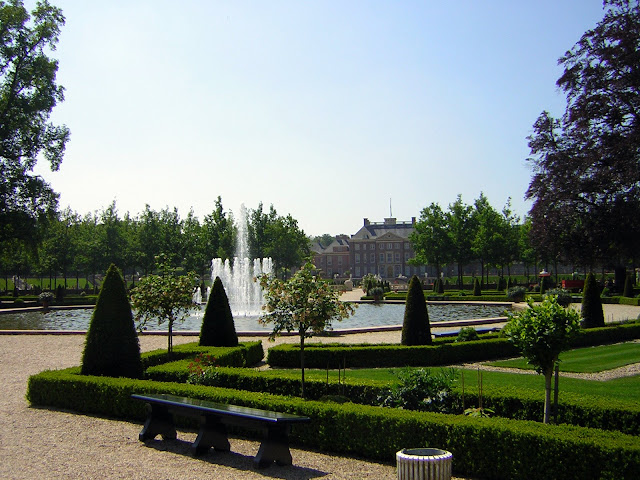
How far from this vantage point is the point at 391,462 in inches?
276

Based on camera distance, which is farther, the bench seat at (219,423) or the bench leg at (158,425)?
the bench leg at (158,425)

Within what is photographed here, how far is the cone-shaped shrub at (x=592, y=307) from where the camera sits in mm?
19453

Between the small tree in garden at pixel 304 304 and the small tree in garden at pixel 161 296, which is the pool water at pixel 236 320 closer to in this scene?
the small tree in garden at pixel 161 296

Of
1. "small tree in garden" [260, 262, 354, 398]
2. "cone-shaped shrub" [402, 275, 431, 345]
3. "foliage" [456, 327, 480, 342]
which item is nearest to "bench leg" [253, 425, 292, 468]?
"small tree in garden" [260, 262, 354, 398]

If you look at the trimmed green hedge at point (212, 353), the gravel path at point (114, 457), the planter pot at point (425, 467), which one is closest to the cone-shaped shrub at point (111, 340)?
the gravel path at point (114, 457)

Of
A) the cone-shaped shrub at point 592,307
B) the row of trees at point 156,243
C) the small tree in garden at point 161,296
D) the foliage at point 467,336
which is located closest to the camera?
the small tree in garden at point 161,296

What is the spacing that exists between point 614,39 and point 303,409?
3045 centimetres

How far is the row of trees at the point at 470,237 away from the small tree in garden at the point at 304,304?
160 feet

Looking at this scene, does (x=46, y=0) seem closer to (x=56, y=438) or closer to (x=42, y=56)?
(x=42, y=56)

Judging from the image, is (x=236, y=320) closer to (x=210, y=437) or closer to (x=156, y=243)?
(x=210, y=437)

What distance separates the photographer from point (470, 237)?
57.9m

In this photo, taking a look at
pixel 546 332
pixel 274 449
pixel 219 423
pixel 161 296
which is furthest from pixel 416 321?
pixel 274 449

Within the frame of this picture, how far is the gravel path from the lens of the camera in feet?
21.6

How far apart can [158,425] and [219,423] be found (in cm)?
107
